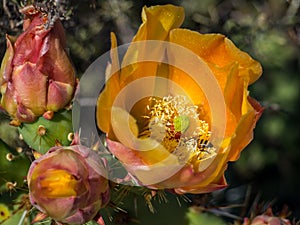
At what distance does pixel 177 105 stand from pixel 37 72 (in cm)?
42

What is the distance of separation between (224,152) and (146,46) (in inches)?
12.1

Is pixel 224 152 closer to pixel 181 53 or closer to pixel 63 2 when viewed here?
pixel 181 53

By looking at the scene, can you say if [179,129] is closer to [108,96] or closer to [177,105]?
[177,105]

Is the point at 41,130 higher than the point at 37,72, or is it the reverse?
the point at 37,72

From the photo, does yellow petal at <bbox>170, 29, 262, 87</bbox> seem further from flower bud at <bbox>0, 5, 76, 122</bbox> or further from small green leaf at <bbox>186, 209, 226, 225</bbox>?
small green leaf at <bbox>186, 209, 226, 225</bbox>

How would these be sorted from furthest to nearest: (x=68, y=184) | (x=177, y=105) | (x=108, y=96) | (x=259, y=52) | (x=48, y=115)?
(x=259, y=52)
(x=177, y=105)
(x=48, y=115)
(x=108, y=96)
(x=68, y=184)

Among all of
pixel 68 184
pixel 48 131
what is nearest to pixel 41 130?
pixel 48 131

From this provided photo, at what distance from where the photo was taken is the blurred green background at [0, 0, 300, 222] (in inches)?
90.8

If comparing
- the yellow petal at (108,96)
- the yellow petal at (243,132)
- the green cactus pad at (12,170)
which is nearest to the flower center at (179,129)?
the yellow petal at (243,132)

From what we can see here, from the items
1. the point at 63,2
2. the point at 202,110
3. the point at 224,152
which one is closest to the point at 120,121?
the point at 224,152

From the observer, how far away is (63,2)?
1974 mm

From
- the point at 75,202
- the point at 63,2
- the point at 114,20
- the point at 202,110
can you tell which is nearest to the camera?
the point at 75,202

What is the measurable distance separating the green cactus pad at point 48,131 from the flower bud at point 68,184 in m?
0.17

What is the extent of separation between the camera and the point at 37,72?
143 cm
